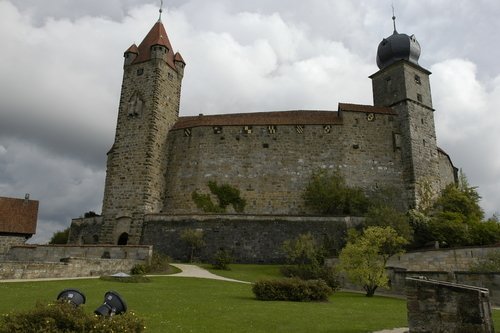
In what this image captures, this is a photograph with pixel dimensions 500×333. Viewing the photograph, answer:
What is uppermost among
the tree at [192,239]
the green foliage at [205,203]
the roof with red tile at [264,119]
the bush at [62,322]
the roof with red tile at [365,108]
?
the roof with red tile at [365,108]

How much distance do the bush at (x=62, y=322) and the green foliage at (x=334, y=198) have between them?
101 ft

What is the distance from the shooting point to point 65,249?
29.0 m

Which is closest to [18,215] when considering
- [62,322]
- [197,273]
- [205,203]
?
[205,203]

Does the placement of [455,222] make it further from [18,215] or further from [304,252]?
[18,215]

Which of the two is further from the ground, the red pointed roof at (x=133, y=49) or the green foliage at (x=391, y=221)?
the red pointed roof at (x=133, y=49)

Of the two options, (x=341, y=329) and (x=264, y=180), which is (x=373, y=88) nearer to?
(x=264, y=180)

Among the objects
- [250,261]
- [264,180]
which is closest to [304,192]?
[264,180]

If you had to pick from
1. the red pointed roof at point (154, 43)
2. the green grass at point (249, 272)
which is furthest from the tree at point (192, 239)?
the red pointed roof at point (154, 43)

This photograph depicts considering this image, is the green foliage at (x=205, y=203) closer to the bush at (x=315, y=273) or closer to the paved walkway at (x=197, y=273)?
the paved walkway at (x=197, y=273)

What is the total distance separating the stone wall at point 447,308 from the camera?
8547mm

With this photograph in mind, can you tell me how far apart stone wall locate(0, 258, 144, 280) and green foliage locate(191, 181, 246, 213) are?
1308cm

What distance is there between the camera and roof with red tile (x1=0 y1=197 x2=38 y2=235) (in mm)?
38031

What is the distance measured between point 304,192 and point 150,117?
54.0 feet

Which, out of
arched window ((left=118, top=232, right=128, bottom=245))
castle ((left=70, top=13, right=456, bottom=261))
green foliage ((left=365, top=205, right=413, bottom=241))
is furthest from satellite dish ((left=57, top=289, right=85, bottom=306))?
arched window ((left=118, top=232, right=128, bottom=245))
